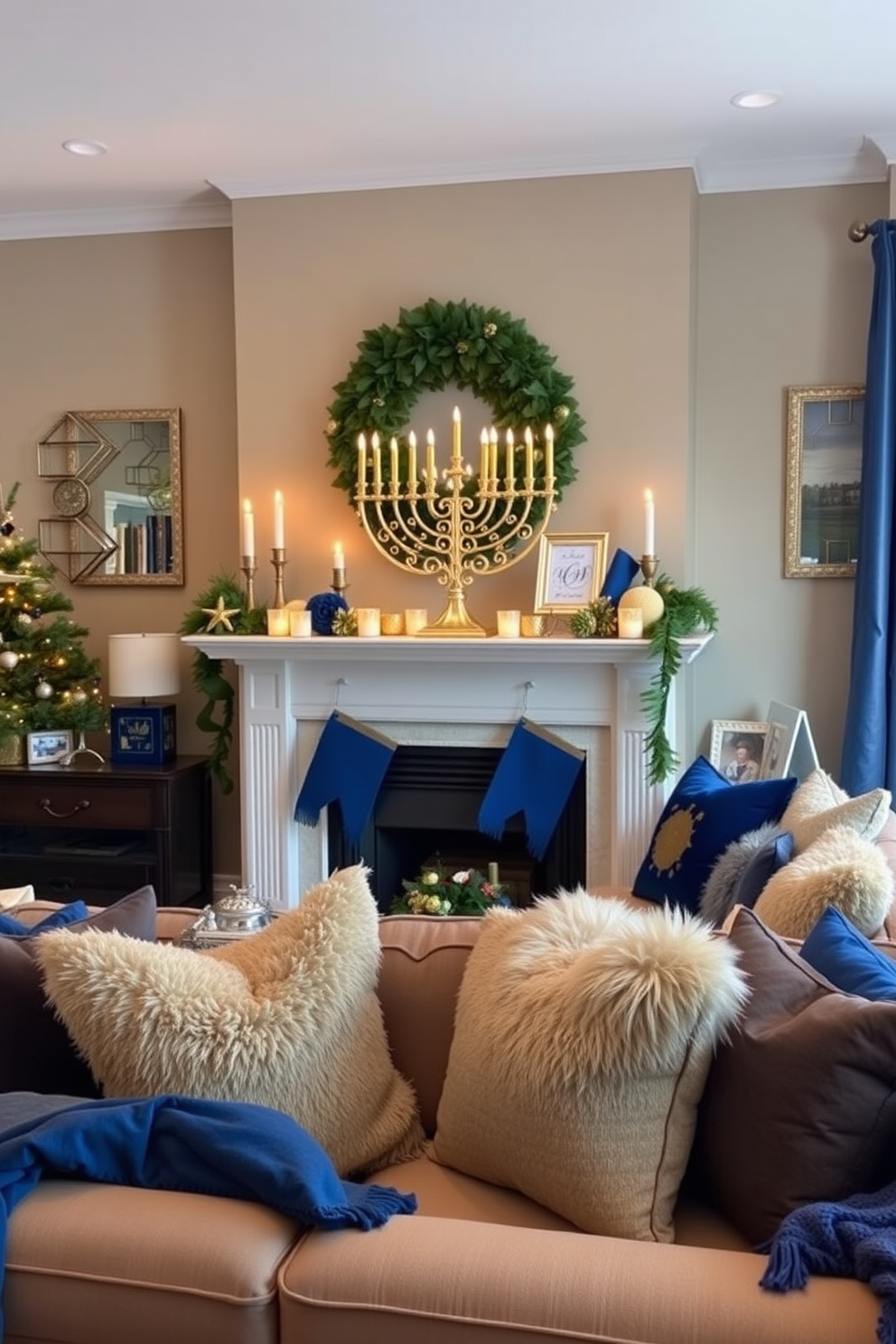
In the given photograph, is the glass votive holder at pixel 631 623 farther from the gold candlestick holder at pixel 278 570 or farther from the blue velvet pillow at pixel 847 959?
the blue velvet pillow at pixel 847 959

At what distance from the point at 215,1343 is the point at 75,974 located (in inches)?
19.7

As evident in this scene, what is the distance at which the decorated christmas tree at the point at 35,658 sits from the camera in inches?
168

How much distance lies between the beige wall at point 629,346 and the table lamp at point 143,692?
1.53 ft

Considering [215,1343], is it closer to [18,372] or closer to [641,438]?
[641,438]

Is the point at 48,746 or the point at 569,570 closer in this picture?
the point at 569,570

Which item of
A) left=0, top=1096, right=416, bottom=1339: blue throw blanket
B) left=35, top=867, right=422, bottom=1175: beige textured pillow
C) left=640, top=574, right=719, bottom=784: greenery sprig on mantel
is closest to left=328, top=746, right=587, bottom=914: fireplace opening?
left=640, top=574, right=719, bottom=784: greenery sprig on mantel

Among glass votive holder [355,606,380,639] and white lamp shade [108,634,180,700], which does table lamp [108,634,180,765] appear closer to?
white lamp shade [108,634,180,700]

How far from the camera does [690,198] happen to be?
385cm

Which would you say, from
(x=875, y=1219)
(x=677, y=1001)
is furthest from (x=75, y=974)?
(x=875, y=1219)

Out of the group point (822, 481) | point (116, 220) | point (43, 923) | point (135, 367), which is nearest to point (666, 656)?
point (822, 481)

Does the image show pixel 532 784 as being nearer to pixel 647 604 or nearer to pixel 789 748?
pixel 647 604

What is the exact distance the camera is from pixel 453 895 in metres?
3.60

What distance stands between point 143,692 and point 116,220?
69.9 inches

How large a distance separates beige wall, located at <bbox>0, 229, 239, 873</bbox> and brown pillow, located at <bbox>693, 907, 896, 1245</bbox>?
128 inches
